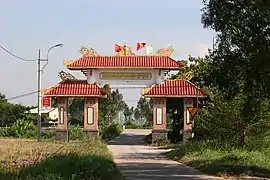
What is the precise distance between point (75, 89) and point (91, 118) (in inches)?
113

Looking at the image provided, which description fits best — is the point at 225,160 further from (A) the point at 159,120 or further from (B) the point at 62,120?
(B) the point at 62,120

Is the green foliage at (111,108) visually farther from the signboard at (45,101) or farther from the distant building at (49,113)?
the signboard at (45,101)

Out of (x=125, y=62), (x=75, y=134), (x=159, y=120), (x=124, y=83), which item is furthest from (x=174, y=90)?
(x=75, y=134)

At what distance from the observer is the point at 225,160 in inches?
1096

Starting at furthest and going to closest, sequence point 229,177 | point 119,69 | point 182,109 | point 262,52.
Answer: point 182,109, point 119,69, point 229,177, point 262,52

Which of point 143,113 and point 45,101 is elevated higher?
point 143,113

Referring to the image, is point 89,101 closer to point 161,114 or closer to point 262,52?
point 161,114

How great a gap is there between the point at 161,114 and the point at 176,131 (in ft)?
19.1

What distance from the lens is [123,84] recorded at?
51.4 m

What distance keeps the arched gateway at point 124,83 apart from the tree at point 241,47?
1073 inches

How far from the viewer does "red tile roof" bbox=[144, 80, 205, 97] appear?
5028 cm

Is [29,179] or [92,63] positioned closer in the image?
[29,179]

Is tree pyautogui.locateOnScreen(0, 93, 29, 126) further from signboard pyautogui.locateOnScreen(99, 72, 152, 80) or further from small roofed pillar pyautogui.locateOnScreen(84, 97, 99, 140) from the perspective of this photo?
signboard pyautogui.locateOnScreen(99, 72, 152, 80)

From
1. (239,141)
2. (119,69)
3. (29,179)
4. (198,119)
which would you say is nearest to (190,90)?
(119,69)
